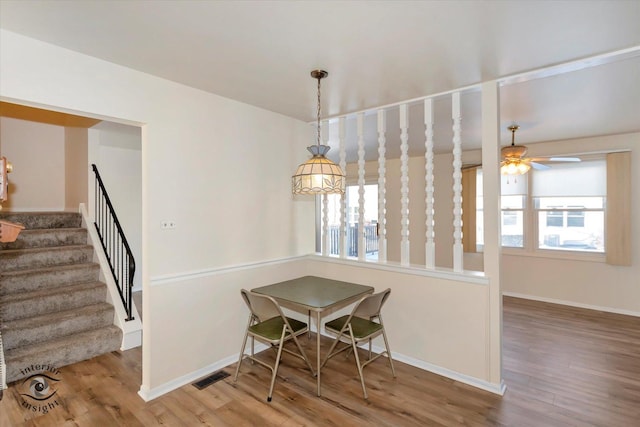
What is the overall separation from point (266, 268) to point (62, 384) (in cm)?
198

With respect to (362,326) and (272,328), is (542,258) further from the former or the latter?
(272,328)

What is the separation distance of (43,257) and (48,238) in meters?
0.32

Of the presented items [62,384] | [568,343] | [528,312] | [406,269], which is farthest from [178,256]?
[528,312]

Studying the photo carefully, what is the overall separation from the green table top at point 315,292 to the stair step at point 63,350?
1.71 meters

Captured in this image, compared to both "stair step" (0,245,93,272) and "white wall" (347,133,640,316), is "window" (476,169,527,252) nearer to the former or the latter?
"white wall" (347,133,640,316)

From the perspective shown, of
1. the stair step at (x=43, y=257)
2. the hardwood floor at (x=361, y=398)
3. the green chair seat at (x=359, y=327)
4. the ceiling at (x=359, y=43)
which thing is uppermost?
→ the ceiling at (x=359, y=43)

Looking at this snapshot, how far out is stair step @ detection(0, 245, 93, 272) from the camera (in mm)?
3512

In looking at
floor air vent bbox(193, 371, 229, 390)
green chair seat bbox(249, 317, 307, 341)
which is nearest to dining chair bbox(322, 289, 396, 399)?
green chair seat bbox(249, 317, 307, 341)

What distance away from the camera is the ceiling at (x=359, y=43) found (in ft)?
5.77

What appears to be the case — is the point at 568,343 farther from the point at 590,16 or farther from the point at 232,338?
the point at 232,338

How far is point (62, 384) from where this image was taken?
2746mm

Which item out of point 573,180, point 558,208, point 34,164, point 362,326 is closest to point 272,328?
point 362,326

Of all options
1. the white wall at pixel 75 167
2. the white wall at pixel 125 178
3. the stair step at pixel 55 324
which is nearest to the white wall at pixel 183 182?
the stair step at pixel 55 324

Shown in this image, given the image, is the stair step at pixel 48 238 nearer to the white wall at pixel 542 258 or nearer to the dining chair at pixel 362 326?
the dining chair at pixel 362 326
